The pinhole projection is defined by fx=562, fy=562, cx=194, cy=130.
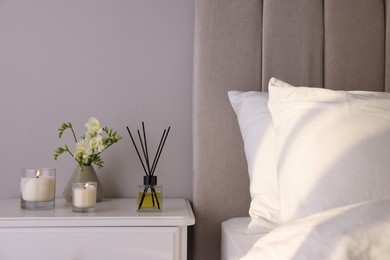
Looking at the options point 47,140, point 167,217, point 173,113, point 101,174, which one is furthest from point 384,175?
point 47,140

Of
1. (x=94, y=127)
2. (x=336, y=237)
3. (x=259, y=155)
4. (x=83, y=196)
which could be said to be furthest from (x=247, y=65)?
(x=336, y=237)

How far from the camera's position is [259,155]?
1713 millimetres

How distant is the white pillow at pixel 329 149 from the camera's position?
54.6 inches

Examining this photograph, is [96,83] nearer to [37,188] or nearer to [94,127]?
[94,127]

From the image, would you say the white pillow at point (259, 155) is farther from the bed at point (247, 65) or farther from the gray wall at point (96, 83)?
the gray wall at point (96, 83)

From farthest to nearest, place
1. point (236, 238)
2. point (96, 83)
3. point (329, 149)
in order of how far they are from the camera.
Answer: point (96, 83) < point (236, 238) < point (329, 149)

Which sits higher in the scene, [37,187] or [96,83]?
[96,83]

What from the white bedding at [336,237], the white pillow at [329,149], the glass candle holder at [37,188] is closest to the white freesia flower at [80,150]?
the glass candle holder at [37,188]

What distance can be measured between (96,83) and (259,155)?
751 mm

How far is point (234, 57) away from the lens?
77.0 inches

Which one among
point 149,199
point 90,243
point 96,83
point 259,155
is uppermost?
point 96,83

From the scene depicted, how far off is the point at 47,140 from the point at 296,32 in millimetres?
997

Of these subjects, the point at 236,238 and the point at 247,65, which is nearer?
the point at 236,238

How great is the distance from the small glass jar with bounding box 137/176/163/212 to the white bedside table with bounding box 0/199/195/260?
0.26 feet
